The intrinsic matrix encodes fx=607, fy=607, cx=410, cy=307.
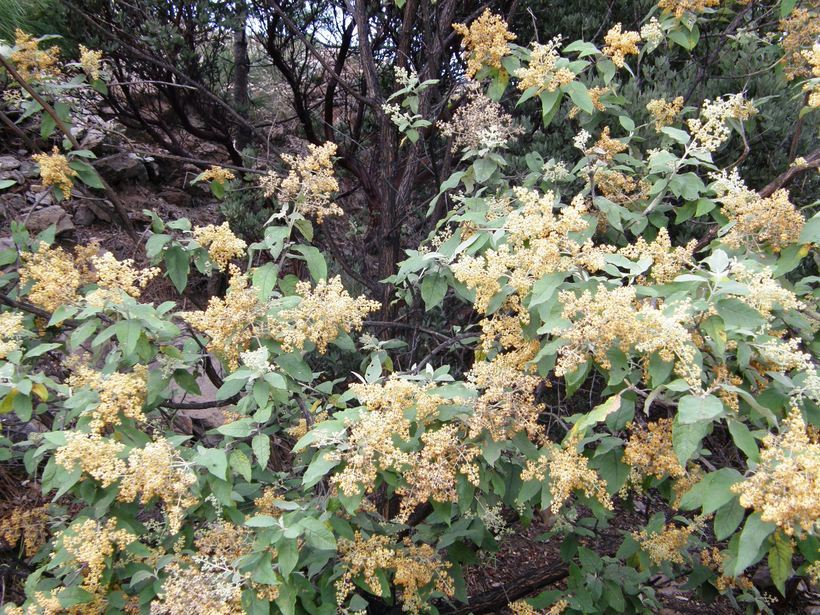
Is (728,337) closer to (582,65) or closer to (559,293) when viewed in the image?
(559,293)

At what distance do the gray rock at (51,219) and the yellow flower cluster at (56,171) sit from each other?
3080mm

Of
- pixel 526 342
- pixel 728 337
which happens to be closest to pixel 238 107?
pixel 526 342

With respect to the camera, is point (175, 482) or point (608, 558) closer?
point (175, 482)

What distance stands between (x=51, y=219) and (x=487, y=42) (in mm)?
4644

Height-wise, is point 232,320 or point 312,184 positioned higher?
point 312,184

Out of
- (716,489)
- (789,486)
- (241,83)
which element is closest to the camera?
(789,486)

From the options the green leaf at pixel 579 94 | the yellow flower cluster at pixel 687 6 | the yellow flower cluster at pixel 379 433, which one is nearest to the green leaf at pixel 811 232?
the green leaf at pixel 579 94

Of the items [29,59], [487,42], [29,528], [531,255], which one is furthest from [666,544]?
[29,59]

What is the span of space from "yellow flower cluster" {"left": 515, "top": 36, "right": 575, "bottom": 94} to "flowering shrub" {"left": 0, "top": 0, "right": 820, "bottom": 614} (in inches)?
0.7

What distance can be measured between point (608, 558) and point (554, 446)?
1205 millimetres

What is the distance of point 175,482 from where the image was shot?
1.93 metres

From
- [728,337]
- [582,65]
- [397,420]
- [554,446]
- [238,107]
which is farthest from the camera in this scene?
[238,107]

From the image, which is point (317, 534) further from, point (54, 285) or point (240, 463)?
point (54, 285)

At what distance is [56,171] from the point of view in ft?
9.36
